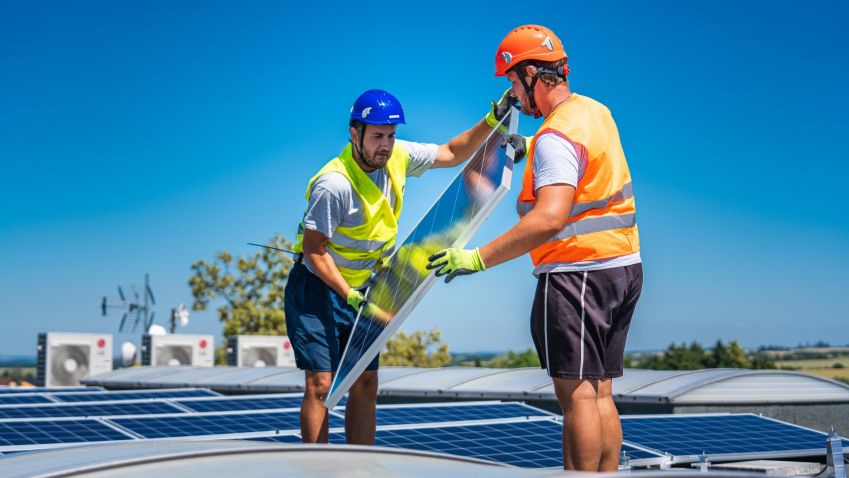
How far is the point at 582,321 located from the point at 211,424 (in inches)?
201

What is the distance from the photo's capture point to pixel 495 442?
7332 millimetres

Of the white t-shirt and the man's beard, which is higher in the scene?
the man's beard

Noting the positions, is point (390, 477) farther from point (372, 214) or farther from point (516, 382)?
point (516, 382)

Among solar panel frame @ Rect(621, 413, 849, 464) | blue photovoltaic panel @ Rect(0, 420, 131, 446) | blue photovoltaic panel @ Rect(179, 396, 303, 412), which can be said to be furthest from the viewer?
blue photovoltaic panel @ Rect(179, 396, 303, 412)

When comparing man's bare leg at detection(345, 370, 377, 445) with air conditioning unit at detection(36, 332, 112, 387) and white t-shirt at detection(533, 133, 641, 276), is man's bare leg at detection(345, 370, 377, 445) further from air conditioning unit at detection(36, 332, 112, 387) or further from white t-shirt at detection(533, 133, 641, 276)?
air conditioning unit at detection(36, 332, 112, 387)

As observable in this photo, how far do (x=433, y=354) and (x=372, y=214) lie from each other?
148 ft

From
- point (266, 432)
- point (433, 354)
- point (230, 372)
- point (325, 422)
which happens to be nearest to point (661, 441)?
point (266, 432)

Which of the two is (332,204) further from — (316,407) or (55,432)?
(55,432)

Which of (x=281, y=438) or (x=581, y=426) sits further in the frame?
(x=281, y=438)

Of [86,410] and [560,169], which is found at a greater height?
[560,169]

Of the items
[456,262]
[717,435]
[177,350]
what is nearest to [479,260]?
[456,262]

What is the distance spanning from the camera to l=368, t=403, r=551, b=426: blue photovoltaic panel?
340 inches

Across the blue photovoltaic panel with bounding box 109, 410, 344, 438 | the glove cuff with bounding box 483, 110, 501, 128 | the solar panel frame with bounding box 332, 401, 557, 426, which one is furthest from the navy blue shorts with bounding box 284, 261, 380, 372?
the solar panel frame with bounding box 332, 401, 557, 426

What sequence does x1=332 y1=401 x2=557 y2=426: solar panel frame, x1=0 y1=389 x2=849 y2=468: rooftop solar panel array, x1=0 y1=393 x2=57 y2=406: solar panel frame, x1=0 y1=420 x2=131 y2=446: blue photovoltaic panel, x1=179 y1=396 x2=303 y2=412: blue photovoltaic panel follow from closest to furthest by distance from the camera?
x1=0 y1=389 x2=849 y2=468: rooftop solar panel array, x1=0 y1=420 x2=131 y2=446: blue photovoltaic panel, x1=332 y1=401 x2=557 y2=426: solar panel frame, x1=179 y1=396 x2=303 y2=412: blue photovoltaic panel, x1=0 y1=393 x2=57 y2=406: solar panel frame
